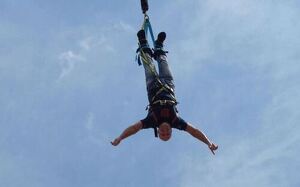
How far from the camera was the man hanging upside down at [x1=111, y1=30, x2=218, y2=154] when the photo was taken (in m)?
22.3

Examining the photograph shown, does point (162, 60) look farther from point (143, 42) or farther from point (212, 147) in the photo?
point (212, 147)

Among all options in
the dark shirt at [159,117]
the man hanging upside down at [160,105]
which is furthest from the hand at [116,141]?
the dark shirt at [159,117]

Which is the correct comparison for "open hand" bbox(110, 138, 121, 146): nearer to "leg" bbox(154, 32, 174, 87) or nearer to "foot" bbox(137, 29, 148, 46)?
"leg" bbox(154, 32, 174, 87)

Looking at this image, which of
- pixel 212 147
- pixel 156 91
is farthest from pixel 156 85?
pixel 212 147

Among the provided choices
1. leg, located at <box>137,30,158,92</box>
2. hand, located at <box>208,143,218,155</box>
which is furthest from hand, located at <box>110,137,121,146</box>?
hand, located at <box>208,143,218,155</box>

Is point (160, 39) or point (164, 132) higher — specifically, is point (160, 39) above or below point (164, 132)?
above

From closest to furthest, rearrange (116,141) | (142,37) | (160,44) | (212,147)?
(116,141) < (212,147) < (142,37) < (160,44)

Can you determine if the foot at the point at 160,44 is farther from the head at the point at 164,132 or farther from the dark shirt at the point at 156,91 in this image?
the head at the point at 164,132

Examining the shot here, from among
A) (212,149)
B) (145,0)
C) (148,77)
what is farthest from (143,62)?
(212,149)

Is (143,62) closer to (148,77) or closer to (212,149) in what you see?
(148,77)

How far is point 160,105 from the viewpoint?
22516 millimetres

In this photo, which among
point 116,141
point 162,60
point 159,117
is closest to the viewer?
point 116,141

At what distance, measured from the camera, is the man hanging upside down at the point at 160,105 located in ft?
73.0

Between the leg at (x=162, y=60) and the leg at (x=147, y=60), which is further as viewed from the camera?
the leg at (x=162, y=60)
